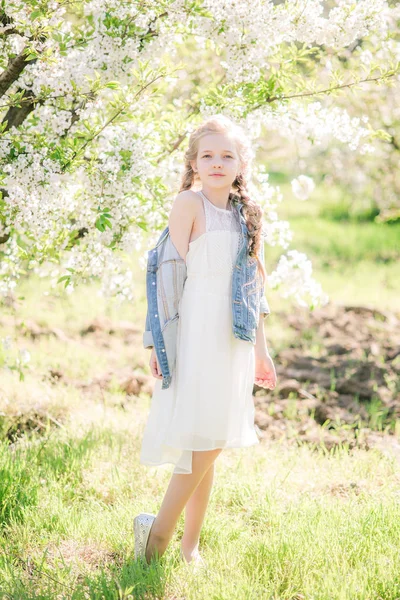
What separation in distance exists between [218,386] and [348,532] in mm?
859

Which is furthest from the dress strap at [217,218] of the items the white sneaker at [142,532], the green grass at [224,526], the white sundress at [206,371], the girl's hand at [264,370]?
the green grass at [224,526]

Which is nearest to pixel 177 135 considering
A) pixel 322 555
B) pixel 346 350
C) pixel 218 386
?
pixel 218 386

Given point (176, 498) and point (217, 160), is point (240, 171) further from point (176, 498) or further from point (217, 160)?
point (176, 498)

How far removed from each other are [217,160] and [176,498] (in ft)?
4.32

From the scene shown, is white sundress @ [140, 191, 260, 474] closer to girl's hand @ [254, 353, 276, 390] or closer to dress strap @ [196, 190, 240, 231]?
dress strap @ [196, 190, 240, 231]

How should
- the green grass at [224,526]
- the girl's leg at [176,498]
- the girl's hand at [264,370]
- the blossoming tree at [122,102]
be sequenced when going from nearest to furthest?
the green grass at [224,526] → the girl's leg at [176,498] → the girl's hand at [264,370] → the blossoming tree at [122,102]

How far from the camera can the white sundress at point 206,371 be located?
2787 mm

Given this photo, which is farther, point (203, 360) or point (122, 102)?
point (122, 102)

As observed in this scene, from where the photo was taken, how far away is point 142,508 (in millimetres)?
3367

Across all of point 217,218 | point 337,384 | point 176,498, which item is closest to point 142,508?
point 176,498

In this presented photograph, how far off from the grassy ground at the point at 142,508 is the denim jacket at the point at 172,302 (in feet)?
2.51

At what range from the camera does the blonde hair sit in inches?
116

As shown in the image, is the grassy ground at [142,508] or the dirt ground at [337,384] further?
the dirt ground at [337,384]

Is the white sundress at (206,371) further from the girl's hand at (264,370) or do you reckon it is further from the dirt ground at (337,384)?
the dirt ground at (337,384)
